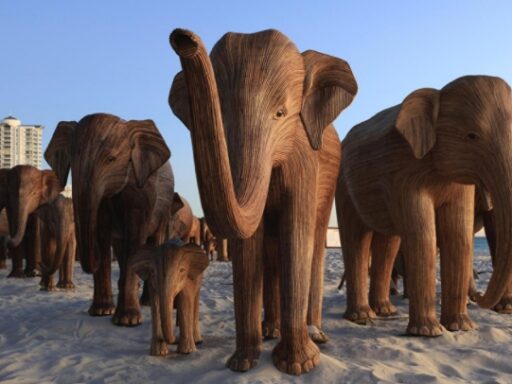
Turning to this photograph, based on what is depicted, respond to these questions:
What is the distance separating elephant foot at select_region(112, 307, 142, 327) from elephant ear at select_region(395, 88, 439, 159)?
2.56 m

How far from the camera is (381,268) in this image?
554cm

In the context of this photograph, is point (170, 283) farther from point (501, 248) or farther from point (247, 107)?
point (501, 248)

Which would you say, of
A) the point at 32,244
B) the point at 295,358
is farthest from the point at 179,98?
the point at 32,244

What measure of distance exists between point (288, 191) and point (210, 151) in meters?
1.06

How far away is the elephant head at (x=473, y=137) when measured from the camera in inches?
148

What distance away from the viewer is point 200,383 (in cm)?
313

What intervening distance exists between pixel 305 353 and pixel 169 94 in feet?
5.77

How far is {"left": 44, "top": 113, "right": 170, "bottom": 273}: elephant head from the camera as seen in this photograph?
4188 millimetres

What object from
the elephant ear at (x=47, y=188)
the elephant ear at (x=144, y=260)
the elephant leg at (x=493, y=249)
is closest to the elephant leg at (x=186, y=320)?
the elephant ear at (x=144, y=260)

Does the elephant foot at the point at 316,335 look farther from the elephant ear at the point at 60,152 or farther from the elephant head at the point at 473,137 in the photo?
the elephant ear at the point at 60,152

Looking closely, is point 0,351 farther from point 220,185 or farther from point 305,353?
point 220,185

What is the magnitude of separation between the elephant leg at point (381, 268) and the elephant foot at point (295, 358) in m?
2.33

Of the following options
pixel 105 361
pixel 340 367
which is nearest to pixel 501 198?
pixel 340 367

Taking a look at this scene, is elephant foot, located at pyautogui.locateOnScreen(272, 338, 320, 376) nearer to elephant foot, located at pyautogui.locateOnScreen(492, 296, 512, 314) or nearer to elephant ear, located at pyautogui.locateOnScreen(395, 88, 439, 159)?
elephant ear, located at pyautogui.locateOnScreen(395, 88, 439, 159)
